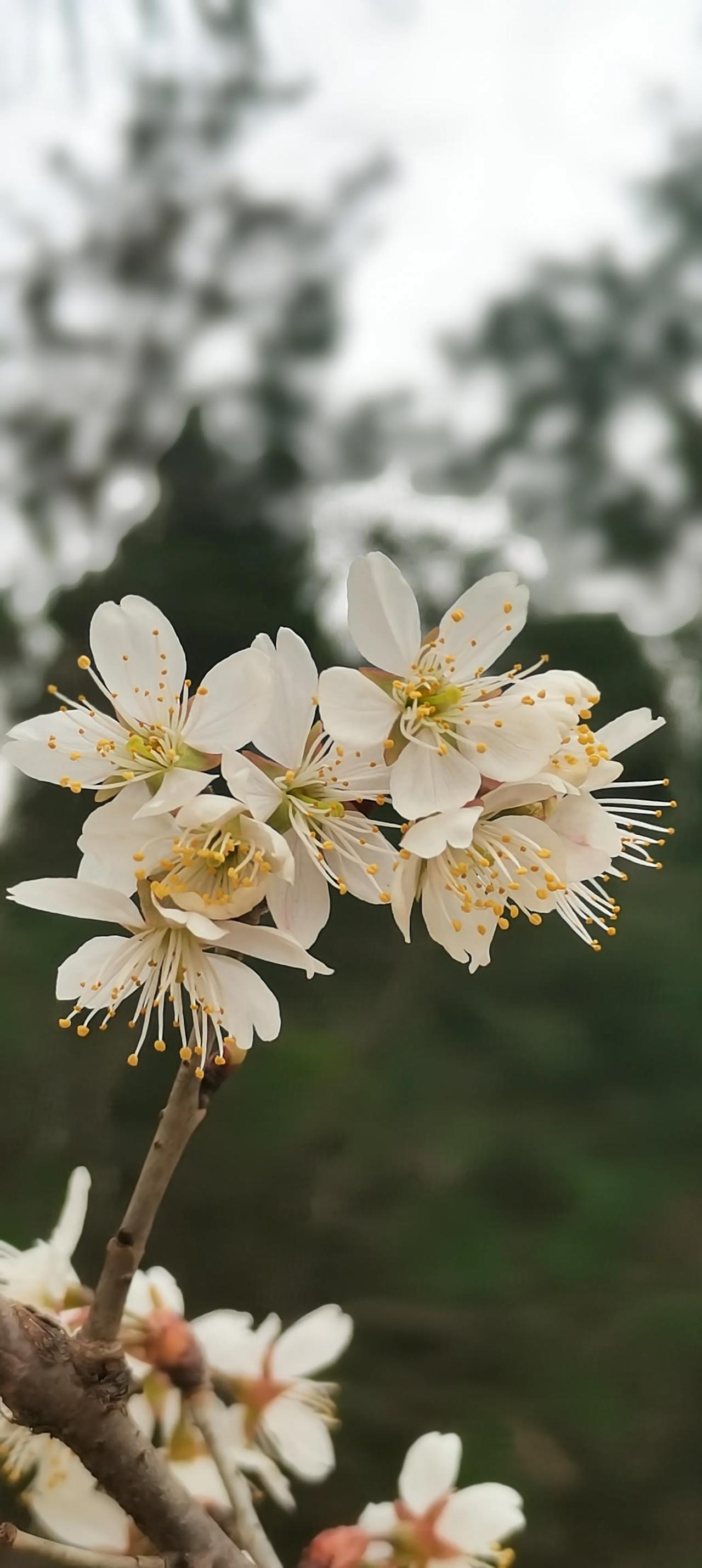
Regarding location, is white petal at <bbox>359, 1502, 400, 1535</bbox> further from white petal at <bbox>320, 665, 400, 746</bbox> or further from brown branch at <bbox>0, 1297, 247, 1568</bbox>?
white petal at <bbox>320, 665, 400, 746</bbox>

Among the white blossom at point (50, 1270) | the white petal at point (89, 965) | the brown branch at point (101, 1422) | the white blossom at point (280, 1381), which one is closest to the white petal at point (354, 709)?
the white petal at point (89, 965)

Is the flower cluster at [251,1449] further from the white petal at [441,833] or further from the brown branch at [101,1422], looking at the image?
the white petal at [441,833]

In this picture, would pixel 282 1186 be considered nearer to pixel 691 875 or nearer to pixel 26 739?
pixel 691 875

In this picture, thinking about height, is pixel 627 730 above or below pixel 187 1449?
above

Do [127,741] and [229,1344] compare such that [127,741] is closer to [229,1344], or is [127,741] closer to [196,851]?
[196,851]

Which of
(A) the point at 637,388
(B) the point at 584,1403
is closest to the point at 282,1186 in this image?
(B) the point at 584,1403

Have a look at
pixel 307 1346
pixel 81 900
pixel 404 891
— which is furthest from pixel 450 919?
pixel 307 1346

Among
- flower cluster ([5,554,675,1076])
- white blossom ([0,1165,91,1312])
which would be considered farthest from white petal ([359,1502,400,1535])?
flower cluster ([5,554,675,1076])
